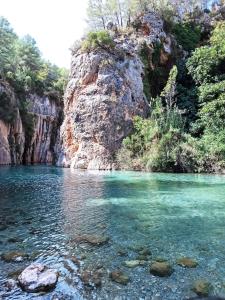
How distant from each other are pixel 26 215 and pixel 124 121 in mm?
21459

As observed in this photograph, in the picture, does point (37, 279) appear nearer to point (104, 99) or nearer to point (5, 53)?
point (104, 99)

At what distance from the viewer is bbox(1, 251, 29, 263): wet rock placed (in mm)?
5631

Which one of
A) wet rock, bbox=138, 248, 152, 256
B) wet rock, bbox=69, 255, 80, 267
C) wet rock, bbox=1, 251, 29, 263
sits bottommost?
wet rock, bbox=69, 255, 80, 267

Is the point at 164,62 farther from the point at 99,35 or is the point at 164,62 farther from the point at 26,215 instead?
the point at 26,215

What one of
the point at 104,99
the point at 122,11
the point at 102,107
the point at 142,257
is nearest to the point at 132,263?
the point at 142,257

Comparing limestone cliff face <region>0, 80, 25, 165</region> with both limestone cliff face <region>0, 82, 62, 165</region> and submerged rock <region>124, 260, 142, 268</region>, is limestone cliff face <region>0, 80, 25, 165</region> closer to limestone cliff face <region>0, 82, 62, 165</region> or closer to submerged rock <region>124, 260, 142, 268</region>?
limestone cliff face <region>0, 82, 62, 165</region>

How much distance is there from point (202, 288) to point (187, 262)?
989mm

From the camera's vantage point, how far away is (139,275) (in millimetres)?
5098

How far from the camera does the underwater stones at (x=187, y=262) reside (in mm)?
5520

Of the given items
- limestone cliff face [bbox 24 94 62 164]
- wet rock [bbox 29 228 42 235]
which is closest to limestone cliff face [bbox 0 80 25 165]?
limestone cliff face [bbox 24 94 62 164]

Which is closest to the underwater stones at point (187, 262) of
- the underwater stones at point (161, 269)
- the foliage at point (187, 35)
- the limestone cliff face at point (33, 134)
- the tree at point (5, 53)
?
the underwater stones at point (161, 269)

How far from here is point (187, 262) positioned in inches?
223

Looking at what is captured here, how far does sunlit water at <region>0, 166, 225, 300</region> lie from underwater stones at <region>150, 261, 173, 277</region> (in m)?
0.11

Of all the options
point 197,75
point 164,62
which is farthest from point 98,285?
point 164,62
